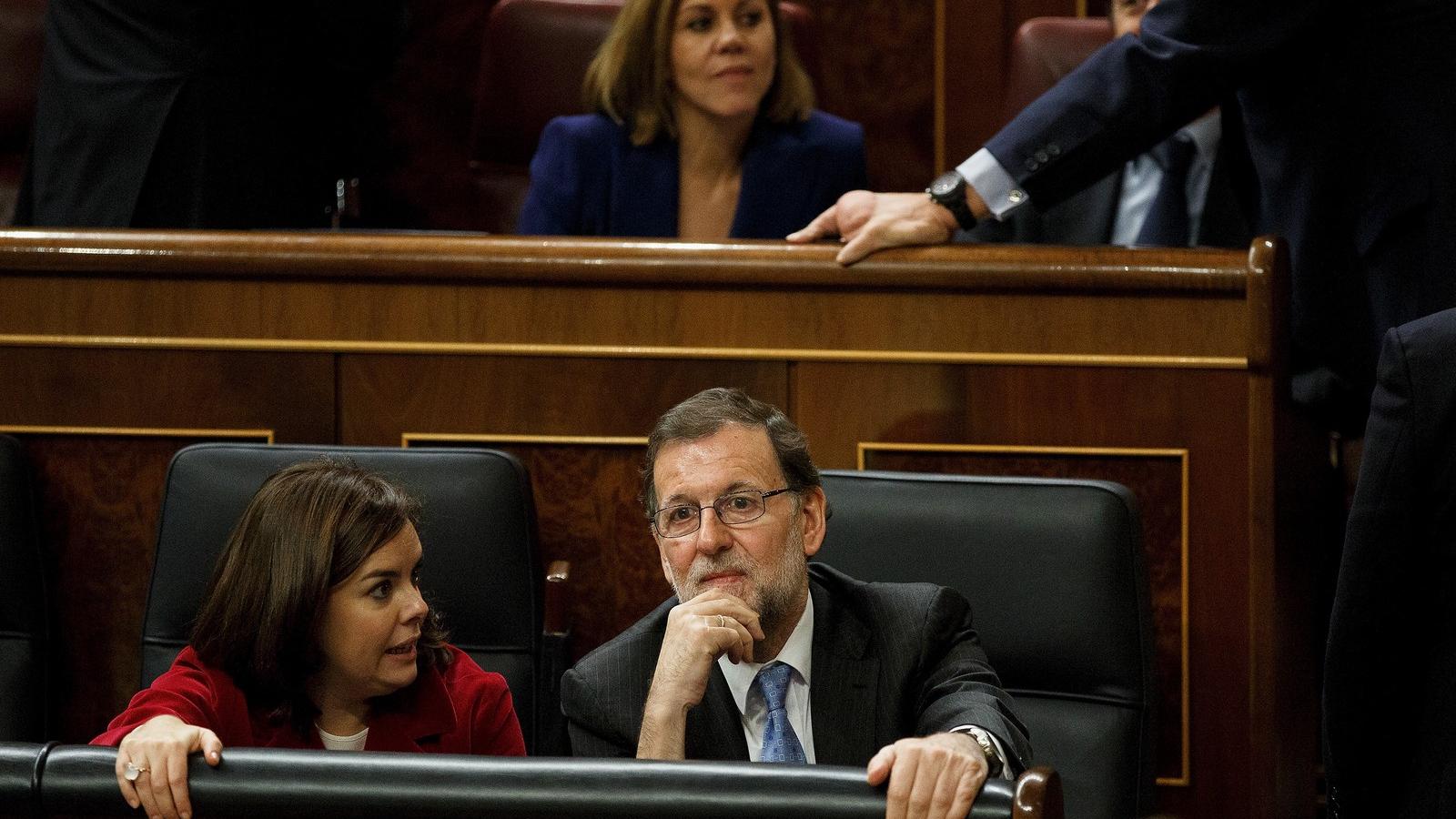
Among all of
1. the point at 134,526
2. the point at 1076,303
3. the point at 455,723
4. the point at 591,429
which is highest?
the point at 1076,303

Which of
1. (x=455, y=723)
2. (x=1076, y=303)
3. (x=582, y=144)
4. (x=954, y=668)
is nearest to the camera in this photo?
(x=954, y=668)

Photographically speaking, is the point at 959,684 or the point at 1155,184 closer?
the point at 959,684

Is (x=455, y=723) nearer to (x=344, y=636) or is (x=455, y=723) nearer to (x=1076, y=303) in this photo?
(x=344, y=636)

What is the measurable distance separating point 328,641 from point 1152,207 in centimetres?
164

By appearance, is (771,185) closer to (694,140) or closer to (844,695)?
(694,140)

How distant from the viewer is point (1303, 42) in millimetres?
1916

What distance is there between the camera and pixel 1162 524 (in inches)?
71.3

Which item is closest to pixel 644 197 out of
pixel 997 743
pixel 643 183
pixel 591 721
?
pixel 643 183

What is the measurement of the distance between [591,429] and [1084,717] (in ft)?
2.20

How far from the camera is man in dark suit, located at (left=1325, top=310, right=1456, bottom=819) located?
121 centimetres

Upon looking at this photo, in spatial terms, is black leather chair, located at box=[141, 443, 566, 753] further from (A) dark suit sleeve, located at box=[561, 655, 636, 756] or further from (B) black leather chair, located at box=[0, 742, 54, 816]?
(B) black leather chair, located at box=[0, 742, 54, 816]

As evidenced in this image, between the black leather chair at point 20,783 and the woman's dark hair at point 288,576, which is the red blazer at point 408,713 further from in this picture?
the black leather chair at point 20,783

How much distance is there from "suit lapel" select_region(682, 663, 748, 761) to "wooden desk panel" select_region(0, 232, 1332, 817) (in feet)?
1.58

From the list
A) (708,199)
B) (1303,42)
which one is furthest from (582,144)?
(1303,42)
